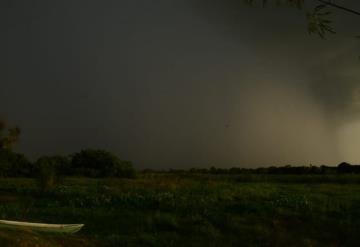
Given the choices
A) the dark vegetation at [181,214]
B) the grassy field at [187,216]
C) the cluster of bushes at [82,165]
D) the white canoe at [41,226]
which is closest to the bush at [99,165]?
the cluster of bushes at [82,165]

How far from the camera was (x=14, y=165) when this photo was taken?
183 ft

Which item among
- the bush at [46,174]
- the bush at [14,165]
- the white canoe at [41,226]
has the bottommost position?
the white canoe at [41,226]

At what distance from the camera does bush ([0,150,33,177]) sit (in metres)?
54.0

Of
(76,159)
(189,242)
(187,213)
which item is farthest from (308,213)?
(76,159)

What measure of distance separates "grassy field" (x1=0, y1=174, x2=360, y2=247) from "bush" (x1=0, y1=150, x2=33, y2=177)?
19930 mm

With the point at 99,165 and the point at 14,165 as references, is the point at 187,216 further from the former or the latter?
the point at 14,165

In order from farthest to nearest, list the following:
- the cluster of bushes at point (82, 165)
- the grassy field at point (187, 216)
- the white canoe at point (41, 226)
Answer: the cluster of bushes at point (82, 165), the grassy field at point (187, 216), the white canoe at point (41, 226)

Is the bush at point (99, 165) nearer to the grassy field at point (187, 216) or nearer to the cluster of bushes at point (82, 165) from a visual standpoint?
the cluster of bushes at point (82, 165)

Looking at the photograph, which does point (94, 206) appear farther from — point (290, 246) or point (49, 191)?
point (290, 246)

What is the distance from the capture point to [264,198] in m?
30.9

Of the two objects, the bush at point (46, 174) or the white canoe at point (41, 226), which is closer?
the white canoe at point (41, 226)

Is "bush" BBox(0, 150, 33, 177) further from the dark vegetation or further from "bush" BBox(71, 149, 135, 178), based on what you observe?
the dark vegetation

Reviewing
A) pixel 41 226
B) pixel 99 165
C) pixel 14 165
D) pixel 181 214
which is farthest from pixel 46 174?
pixel 14 165

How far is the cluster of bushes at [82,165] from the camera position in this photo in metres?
54.0
